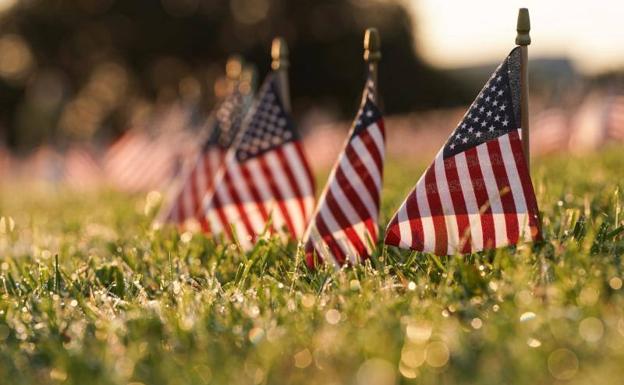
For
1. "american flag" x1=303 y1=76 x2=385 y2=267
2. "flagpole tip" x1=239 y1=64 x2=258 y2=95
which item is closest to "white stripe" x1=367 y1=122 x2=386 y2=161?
"american flag" x1=303 y1=76 x2=385 y2=267

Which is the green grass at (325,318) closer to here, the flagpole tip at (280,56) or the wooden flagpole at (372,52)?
the wooden flagpole at (372,52)

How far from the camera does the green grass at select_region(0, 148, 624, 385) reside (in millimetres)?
2771

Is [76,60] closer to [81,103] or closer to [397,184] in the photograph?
[81,103]

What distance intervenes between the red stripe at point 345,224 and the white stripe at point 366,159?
0.25 m

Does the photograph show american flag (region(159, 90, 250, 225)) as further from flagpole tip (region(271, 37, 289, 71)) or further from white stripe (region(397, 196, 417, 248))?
white stripe (region(397, 196, 417, 248))

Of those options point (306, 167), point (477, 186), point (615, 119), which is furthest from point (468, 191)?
point (615, 119)

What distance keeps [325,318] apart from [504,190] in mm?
1276

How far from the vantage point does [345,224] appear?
4801mm

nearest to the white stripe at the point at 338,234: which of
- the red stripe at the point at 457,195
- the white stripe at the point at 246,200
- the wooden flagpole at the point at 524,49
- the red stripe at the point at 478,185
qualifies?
the red stripe at the point at 457,195

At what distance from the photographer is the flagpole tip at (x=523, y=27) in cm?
438

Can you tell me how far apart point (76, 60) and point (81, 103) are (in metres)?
3.28

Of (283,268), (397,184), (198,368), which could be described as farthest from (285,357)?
(397,184)

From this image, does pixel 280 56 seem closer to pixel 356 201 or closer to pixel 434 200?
pixel 356 201

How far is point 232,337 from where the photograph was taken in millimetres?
3252
